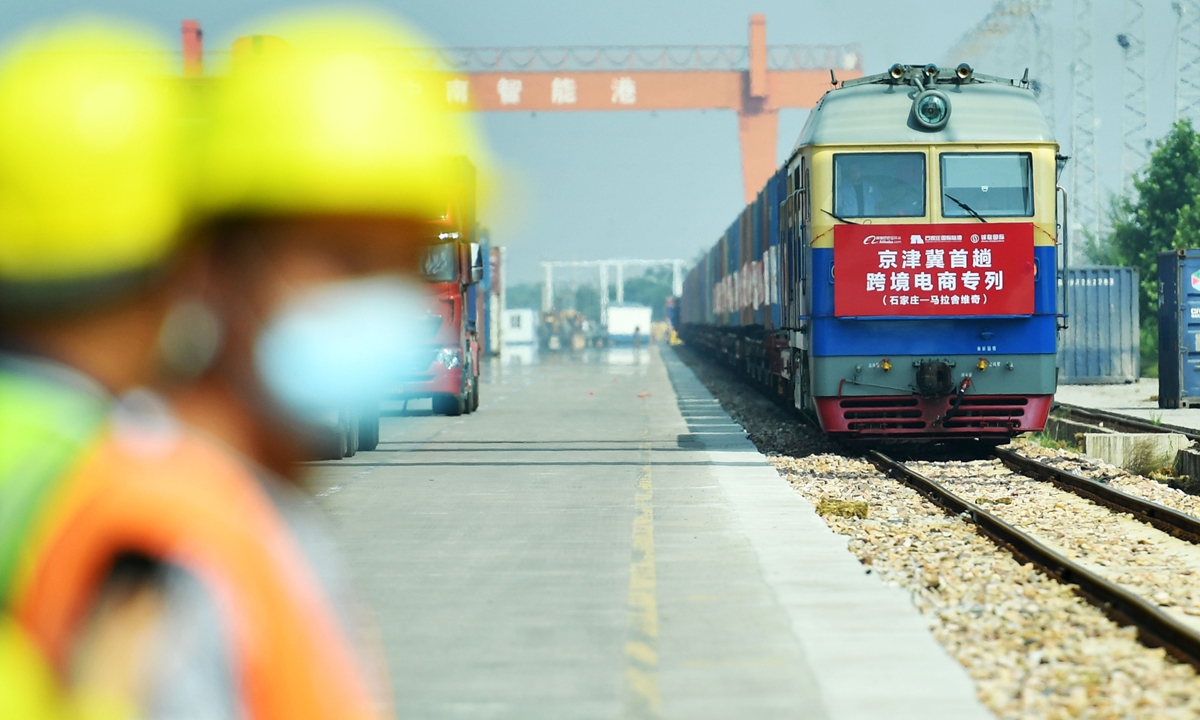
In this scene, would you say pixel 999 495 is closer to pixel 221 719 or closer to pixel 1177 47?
pixel 221 719

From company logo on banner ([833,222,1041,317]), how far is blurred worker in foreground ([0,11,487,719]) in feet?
45.8

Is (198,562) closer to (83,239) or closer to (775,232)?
(83,239)

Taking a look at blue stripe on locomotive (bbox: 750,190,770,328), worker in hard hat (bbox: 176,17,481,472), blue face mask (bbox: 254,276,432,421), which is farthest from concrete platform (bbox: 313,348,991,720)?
blue stripe on locomotive (bbox: 750,190,770,328)

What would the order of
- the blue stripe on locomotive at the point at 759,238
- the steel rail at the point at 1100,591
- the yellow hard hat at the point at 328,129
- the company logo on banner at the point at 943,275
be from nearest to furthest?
the yellow hard hat at the point at 328,129 → the steel rail at the point at 1100,591 → the company logo on banner at the point at 943,275 → the blue stripe on locomotive at the point at 759,238

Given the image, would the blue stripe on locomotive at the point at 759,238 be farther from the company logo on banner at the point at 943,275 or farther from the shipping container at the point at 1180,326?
the company logo on banner at the point at 943,275

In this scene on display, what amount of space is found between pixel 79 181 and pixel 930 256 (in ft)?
48.3

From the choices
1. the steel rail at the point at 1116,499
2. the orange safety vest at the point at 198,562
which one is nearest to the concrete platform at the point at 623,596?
the orange safety vest at the point at 198,562

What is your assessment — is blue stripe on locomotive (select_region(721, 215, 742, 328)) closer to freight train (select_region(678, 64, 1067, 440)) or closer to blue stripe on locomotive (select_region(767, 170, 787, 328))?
blue stripe on locomotive (select_region(767, 170, 787, 328))

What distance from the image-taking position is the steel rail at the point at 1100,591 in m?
6.46

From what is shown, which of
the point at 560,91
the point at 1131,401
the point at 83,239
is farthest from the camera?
the point at 560,91

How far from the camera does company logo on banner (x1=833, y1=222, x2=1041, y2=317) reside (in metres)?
15.7

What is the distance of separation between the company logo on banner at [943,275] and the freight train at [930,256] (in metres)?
0.01

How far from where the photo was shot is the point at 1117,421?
21688mm

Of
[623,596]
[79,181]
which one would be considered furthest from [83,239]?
[623,596]
